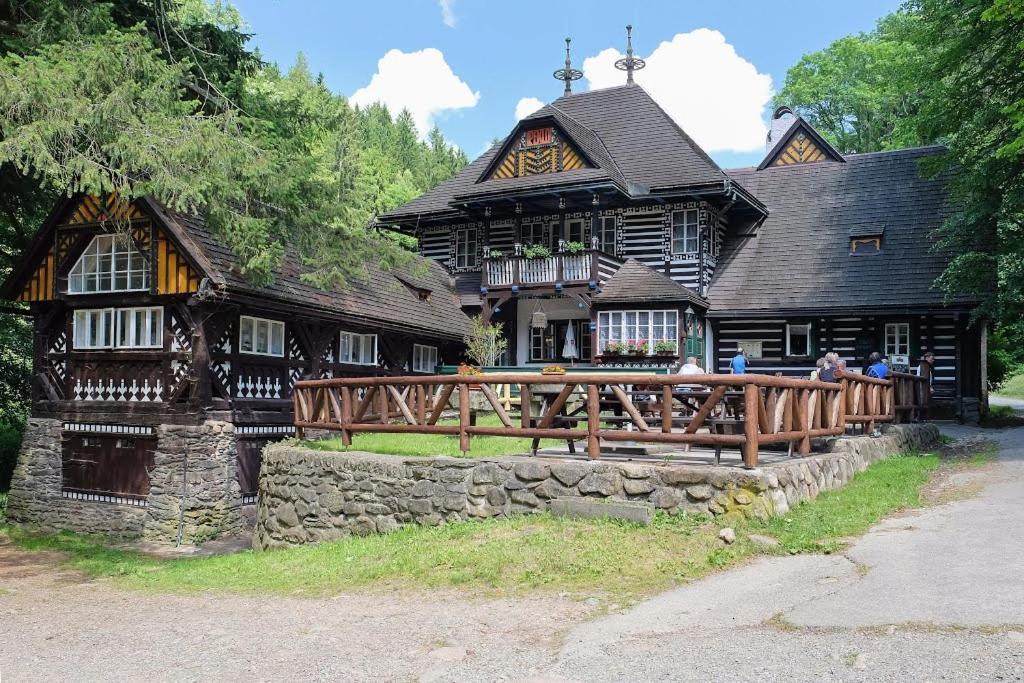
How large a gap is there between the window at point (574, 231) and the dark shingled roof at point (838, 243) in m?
4.36

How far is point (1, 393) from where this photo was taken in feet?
82.4

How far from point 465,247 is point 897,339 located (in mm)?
13576

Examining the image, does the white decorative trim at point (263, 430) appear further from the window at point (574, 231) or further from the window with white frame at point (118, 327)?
the window at point (574, 231)

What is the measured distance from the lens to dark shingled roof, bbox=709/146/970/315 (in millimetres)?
24266

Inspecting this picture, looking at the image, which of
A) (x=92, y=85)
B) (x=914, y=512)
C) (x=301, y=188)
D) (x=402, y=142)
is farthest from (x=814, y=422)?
(x=402, y=142)

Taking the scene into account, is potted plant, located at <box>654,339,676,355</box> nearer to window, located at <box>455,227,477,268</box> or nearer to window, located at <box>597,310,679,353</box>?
window, located at <box>597,310,679,353</box>

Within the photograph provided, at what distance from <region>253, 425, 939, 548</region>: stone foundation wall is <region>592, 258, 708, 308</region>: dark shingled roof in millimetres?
10222

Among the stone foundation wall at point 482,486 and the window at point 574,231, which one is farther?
the window at point 574,231

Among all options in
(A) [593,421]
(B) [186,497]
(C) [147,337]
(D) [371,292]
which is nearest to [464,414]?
(A) [593,421]

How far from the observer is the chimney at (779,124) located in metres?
32.2

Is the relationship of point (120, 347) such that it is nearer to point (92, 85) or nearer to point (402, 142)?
point (92, 85)

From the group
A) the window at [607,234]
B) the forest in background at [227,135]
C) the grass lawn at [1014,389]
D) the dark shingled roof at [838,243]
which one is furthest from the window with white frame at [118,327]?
the grass lawn at [1014,389]

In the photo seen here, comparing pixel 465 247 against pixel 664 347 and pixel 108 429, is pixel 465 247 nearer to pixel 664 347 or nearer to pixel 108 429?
pixel 664 347

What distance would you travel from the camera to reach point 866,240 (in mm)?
26188
